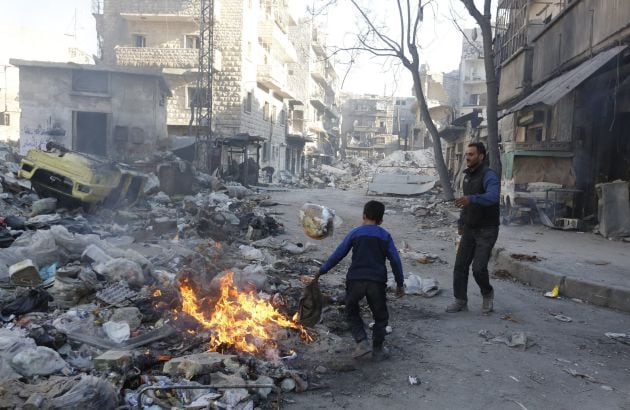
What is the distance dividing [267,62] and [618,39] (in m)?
27.8

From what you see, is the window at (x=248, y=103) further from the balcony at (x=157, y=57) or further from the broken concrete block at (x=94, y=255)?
the broken concrete block at (x=94, y=255)

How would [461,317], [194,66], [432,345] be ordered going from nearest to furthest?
1. [432,345]
2. [461,317]
3. [194,66]

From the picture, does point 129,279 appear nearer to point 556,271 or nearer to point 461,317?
point 461,317

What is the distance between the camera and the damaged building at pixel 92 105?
22.3 metres

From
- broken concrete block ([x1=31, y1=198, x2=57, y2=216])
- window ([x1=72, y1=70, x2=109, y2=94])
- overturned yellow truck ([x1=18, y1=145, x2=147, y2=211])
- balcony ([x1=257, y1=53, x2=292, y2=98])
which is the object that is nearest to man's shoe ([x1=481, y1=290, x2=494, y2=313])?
overturned yellow truck ([x1=18, y1=145, x2=147, y2=211])

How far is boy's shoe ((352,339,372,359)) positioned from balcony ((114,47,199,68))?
2690 cm

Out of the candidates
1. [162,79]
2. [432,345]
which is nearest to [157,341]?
[432,345]

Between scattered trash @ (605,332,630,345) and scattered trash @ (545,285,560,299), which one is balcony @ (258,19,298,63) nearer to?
scattered trash @ (545,285,560,299)

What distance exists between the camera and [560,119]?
12430 millimetres

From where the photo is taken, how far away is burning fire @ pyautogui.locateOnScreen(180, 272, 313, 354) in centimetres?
408

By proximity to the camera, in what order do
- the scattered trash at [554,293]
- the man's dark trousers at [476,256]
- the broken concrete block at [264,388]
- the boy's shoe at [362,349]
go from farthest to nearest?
the scattered trash at [554,293], the man's dark trousers at [476,256], the boy's shoe at [362,349], the broken concrete block at [264,388]

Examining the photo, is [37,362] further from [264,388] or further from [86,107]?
[86,107]

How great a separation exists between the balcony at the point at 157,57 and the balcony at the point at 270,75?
5302mm

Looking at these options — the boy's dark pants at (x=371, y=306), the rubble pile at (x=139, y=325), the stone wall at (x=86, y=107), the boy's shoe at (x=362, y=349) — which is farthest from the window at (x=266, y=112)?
the boy's shoe at (x=362, y=349)
